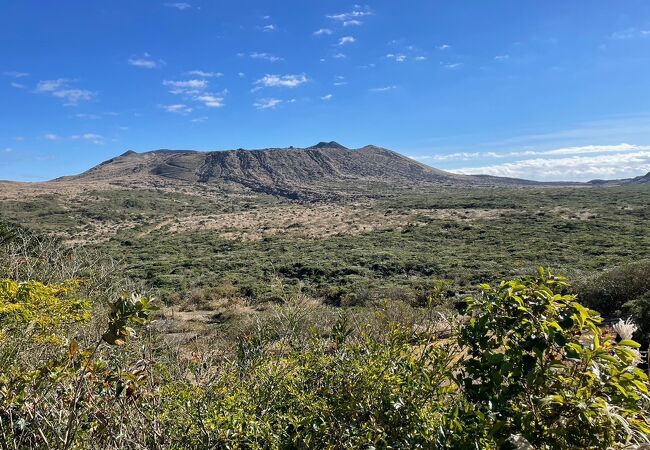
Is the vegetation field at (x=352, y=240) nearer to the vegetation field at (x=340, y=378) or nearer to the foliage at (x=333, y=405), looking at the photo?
the vegetation field at (x=340, y=378)

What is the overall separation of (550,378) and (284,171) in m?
124

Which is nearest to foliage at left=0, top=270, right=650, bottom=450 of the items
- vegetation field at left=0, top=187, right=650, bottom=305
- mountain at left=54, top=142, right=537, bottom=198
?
vegetation field at left=0, top=187, right=650, bottom=305

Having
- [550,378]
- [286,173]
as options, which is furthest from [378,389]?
[286,173]

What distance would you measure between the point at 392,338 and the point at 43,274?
10108mm

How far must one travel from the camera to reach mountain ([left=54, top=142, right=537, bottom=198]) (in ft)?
359

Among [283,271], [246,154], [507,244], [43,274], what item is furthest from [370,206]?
[246,154]

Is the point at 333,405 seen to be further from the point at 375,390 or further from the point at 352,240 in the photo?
the point at 352,240

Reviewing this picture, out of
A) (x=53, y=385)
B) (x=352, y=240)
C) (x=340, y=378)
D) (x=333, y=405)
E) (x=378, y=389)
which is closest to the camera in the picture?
(x=378, y=389)

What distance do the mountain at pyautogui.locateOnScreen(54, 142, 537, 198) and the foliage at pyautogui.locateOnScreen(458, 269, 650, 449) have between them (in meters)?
90.8

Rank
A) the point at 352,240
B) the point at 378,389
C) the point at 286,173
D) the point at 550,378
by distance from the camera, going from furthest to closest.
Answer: the point at 286,173 → the point at 352,240 → the point at 378,389 → the point at 550,378

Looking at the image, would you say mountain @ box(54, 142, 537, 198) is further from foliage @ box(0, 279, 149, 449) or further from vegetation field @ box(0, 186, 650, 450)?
foliage @ box(0, 279, 149, 449)

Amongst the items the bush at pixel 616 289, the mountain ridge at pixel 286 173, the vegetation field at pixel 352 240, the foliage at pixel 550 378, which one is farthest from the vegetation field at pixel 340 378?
the mountain ridge at pixel 286 173

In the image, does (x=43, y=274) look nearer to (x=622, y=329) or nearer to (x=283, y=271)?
(x=622, y=329)

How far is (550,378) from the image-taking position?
2047 mm
